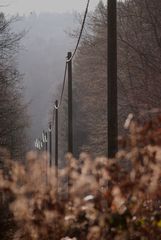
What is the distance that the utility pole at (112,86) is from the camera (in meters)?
8.95

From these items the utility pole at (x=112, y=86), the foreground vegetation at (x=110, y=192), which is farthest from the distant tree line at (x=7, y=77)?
the foreground vegetation at (x=110, y=192)

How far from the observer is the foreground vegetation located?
332 cm

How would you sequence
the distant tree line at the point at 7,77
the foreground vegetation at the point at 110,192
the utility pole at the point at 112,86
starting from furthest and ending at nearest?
the distant tree line at the point at 7,77, the utility pole at the point at 112,86, the foreground vegetation at the point at 110,192

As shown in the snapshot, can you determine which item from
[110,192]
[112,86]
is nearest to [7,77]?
[112,86]

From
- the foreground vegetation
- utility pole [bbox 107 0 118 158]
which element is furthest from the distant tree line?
the foreground vegetation

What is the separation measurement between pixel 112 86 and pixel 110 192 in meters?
5.68

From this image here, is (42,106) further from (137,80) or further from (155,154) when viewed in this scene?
(155,154)

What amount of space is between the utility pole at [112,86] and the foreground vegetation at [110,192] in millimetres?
4972

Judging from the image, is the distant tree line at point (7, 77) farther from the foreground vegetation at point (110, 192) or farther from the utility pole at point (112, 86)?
the foreground vegetation at point (110, 192)

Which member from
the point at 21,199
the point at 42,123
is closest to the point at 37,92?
the point at 42,123

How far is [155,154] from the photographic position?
336 centimetres

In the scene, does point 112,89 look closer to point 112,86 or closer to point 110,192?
point 112,86

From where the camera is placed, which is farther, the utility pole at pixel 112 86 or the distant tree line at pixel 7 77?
the distant tree line at pixel 7 77

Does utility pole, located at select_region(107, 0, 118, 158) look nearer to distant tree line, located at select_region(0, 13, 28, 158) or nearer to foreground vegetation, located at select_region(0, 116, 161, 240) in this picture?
foreground vegetation, located at select_region(0, 116, 161, 240)
